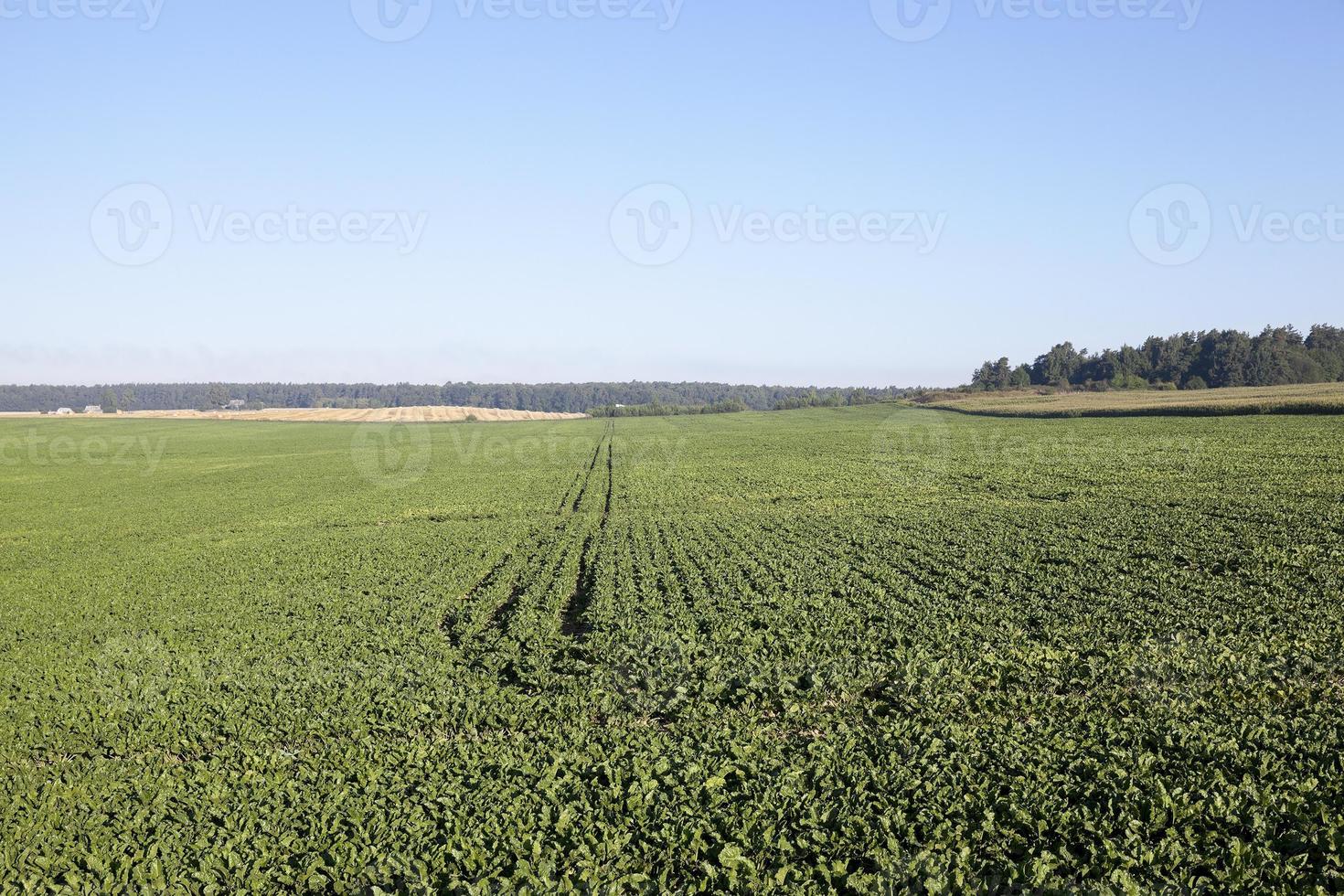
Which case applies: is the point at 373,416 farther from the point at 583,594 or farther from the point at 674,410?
the point at 583,594

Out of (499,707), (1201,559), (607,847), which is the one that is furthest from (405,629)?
(1201,559)

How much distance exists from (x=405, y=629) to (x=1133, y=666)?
14843 mm

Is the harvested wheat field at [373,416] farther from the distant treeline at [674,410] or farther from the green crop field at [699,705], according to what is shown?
the green crop field at [699,705]

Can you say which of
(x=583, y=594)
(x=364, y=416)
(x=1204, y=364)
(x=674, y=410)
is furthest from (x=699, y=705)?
(x=674, y=410)

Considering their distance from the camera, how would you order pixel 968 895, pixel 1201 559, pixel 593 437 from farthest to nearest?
pixel 593 437 → pixel 1201 559 → pixel 968 895

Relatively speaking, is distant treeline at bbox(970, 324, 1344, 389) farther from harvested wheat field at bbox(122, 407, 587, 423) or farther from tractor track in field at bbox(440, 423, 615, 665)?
tractor track in field at bbox(440, 423, 615, 665)

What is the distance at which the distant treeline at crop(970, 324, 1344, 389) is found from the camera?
127 m

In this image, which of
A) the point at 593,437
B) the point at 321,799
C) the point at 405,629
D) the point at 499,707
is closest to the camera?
the point at 321,799

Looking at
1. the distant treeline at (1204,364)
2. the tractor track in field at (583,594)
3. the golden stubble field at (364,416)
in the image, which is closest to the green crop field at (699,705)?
the tractor track in field at (583,594)

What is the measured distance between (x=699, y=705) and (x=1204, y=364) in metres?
156

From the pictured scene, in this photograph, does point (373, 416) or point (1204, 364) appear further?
point (373, 416)

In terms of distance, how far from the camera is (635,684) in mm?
14070

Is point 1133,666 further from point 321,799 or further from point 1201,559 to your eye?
point 321,799

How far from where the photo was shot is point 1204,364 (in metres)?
136
